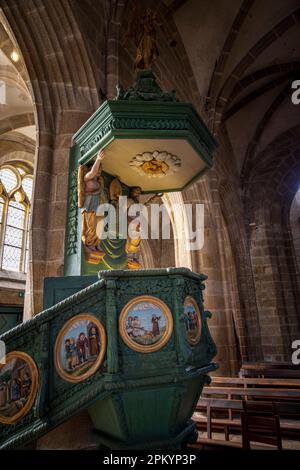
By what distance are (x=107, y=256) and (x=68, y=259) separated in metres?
0.49

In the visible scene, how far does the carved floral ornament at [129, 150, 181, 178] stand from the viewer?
401 centimetres

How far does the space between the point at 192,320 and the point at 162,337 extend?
40cm

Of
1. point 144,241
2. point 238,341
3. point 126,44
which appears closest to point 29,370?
point 126,44

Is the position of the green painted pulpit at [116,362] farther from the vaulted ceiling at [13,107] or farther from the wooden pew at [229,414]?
the vaulted ceiling at [13,107]

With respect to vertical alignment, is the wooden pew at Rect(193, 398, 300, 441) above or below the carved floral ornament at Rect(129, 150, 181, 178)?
below

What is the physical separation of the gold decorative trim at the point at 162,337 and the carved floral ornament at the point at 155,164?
2.01 m

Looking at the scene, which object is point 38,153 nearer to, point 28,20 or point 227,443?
point 28,20

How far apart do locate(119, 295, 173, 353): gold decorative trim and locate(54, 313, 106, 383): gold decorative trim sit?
0.17 metres

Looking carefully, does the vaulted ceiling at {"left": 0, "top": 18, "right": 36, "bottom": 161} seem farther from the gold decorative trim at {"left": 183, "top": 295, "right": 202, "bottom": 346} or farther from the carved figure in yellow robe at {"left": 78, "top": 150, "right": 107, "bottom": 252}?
the gold decorative trim at {"left": 183, "top": 295, "right": 202, "bottom": 346}

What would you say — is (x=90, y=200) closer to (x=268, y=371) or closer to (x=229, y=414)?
(x=229, y=414)

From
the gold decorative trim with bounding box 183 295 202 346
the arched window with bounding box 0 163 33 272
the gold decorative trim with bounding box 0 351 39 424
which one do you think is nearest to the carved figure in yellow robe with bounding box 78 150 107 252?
the gold decorative trim with bounding box 183 295 202 346

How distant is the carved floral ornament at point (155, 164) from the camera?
4.01 meters

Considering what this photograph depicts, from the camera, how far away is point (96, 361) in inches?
98.6

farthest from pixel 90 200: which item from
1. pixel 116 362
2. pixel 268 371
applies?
pixel 268 371
